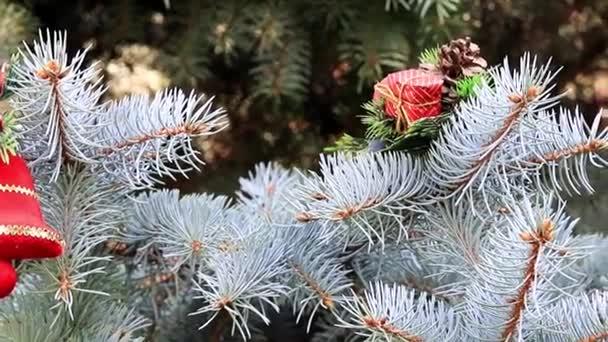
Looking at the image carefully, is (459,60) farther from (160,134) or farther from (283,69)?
(283,69)

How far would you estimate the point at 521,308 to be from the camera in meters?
0.37

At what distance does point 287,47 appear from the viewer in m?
0.75

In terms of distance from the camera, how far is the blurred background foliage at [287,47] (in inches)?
29.0

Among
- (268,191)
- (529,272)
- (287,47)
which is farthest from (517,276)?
(287,47)

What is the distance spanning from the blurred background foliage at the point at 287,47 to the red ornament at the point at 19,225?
226 millimetres

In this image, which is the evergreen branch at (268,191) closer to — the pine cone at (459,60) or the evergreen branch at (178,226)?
the evergreen branch at (178,226)

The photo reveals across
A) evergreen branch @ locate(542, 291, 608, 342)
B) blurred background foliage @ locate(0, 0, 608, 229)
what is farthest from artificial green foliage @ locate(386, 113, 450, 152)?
blurred background foliage @ locate(0, 0, 608, 229)

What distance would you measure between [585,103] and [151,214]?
0.65 meters

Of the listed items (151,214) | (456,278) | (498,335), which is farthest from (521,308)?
(151,214)

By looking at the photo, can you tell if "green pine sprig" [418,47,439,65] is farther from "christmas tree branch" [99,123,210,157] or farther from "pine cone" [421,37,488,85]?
"christmas tree branch" [99,123,210,157]

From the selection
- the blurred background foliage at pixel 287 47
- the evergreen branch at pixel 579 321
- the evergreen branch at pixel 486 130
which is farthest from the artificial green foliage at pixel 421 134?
the blurred background foliage at pixel 287 47

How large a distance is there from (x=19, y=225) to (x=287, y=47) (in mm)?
408

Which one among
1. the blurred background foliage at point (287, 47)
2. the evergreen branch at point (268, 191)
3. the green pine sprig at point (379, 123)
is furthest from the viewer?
the blurred background foliage at point (287, 47)

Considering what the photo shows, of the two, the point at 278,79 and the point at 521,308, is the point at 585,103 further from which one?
the point at 521,308
